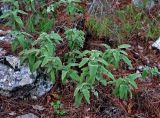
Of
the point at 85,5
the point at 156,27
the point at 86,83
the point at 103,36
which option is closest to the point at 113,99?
the point at 86,83

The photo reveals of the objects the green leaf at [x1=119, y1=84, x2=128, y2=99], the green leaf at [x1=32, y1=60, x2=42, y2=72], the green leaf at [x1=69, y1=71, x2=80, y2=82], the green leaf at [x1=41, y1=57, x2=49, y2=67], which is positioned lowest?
the green leaf at [x1=119, y1=84, x2=128, y2=99]

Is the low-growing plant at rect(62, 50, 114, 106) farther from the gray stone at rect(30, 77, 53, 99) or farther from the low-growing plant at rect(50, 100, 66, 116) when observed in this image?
the gray stone at rect(30, 77, 53, 99)

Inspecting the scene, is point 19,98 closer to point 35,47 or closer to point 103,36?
point 35,47

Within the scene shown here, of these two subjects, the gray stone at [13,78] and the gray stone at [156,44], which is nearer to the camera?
the gray stone at [13,78]

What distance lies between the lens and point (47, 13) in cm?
504

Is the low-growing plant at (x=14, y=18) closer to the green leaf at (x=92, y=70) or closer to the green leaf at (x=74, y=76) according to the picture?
the green leaf at (x=74, y=76)

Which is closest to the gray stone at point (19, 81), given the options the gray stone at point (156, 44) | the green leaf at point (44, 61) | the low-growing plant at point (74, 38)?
the green leaf at point (44, 61)

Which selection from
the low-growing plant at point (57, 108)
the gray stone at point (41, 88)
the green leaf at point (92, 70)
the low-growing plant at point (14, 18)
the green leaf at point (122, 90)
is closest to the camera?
the green leaf at point (92, 70)

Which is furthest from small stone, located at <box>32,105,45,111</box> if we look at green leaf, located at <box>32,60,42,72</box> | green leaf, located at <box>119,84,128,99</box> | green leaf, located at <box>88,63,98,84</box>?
green leaf, located at <box>119,84,128,99</box>

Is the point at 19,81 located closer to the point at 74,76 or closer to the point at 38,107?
the point at 38,107

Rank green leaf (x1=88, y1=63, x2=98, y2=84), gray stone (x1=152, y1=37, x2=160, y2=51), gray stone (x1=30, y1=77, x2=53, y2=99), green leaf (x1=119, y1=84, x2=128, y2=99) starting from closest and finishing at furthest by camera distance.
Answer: green leaf (x1=88, y1=63, x2=98, y2=84) → green leaf (x1=119, y1=84, x2=128, y2=99) → gray stone (x1=30, y1=77, x2=53, y2=99) → gray stone (x1=152, y1=37, x2=160, y2=51)

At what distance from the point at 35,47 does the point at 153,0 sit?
78.7 inches

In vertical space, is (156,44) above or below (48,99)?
above

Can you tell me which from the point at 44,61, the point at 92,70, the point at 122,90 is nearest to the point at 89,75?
the point at 92,70
